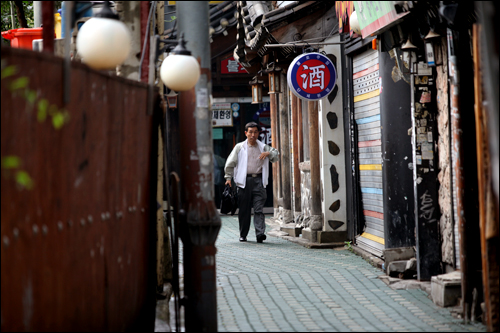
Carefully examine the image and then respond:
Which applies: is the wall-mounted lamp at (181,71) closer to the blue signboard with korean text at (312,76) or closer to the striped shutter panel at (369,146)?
the striped shutter panel at (369,146)

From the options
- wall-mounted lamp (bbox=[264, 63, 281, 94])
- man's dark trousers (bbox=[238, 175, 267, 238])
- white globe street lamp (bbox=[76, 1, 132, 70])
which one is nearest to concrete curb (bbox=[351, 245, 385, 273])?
man's dark trousers (bbox=[238, 175, 267, 238])

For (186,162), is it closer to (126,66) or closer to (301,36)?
(126,66)

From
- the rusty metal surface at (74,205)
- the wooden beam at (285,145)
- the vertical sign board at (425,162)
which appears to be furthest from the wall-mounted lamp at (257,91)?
the rusty metal surface at (74,205)

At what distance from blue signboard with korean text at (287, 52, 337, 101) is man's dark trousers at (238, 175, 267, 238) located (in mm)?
2487

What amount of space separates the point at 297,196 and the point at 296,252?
393 cm

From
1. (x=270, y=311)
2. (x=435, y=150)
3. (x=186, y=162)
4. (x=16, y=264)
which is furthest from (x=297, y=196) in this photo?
(x=16, y=264)

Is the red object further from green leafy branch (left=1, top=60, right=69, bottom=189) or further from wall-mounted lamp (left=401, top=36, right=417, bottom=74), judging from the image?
green leafy branch (left=1, top=60, right=69, bottom=189)

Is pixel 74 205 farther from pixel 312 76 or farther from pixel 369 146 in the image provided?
pixel 312 76

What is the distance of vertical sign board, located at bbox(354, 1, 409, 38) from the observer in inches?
297

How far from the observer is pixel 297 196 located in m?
14.9

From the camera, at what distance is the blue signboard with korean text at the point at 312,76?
1095 centimetres

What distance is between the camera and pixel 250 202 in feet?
42.6

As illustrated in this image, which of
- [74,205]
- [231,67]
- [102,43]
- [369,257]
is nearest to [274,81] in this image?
[231,67]

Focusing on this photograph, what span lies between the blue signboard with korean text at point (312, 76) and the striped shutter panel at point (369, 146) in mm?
448
